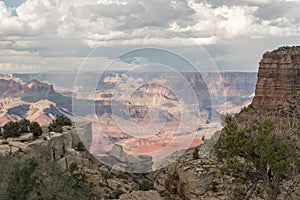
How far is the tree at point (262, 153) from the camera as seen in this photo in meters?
17.3

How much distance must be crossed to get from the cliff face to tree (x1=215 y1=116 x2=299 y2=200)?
137ft

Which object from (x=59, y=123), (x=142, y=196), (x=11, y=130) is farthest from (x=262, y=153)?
(x=59, y=123)

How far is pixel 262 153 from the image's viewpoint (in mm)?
17359

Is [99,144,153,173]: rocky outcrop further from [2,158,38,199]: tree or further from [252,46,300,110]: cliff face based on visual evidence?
[252,46,300,110]: cliff face

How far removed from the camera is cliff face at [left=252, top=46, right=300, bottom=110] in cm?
5997

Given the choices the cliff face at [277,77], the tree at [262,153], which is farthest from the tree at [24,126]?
the cliff face at [277,77]

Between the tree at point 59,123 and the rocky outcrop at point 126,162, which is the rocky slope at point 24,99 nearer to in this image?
the tree at point 59,123

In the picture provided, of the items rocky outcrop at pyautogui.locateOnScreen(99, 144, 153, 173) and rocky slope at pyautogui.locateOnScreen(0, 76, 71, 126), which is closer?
rocky outcrop at pyautogui.locateOnScreen(99, 144, 153, 173)

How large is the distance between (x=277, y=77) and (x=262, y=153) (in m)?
48.8

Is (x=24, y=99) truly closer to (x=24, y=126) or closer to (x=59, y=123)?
(x=59, y=123)

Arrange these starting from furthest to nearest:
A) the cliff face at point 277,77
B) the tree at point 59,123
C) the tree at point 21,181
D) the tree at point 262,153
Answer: the cliff face at point 277,77 → the tree at point 59,123 → the tree at point 262,153 → the tree at point 21,181

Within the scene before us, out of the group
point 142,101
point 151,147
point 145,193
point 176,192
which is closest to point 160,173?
point 176,192

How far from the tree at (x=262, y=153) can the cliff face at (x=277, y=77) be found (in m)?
41.9

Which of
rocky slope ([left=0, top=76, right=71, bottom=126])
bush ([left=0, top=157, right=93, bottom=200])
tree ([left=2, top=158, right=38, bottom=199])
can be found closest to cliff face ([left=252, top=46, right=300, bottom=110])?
rocky slope ([left=0, top=76, right=71, bottom=126])
